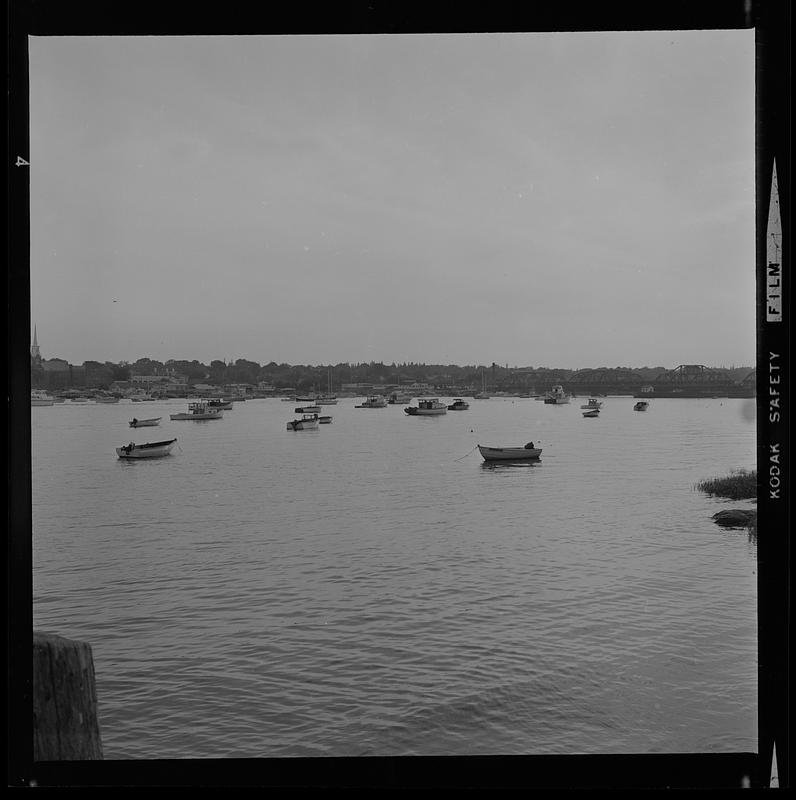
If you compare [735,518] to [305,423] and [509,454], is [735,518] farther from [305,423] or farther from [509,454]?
[305,423]

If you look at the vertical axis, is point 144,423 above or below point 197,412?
below

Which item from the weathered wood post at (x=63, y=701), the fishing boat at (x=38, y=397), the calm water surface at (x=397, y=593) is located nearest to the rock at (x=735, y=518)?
the calm water surface at (x=397, y=593)

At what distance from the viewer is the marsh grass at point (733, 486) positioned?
16.4m

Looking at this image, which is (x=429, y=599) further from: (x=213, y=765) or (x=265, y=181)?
(x=265, y=181)

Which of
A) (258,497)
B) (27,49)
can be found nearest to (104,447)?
(258,497)

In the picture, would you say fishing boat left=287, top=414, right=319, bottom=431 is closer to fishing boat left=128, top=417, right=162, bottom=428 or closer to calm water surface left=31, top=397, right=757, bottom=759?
calm water surface left=31, top=397, right=757, bottom=759

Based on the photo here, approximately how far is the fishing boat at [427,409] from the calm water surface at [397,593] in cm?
305

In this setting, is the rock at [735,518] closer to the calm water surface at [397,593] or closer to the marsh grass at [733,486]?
the calm water surface at [397,593]

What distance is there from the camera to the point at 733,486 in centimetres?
1734

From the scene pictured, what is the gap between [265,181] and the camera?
32.0 metres

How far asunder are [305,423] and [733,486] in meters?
14.4

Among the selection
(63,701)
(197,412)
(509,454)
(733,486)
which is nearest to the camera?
(63,701)

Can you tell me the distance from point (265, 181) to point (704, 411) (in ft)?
83.3

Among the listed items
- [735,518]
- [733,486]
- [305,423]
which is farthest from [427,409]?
[735,518]
